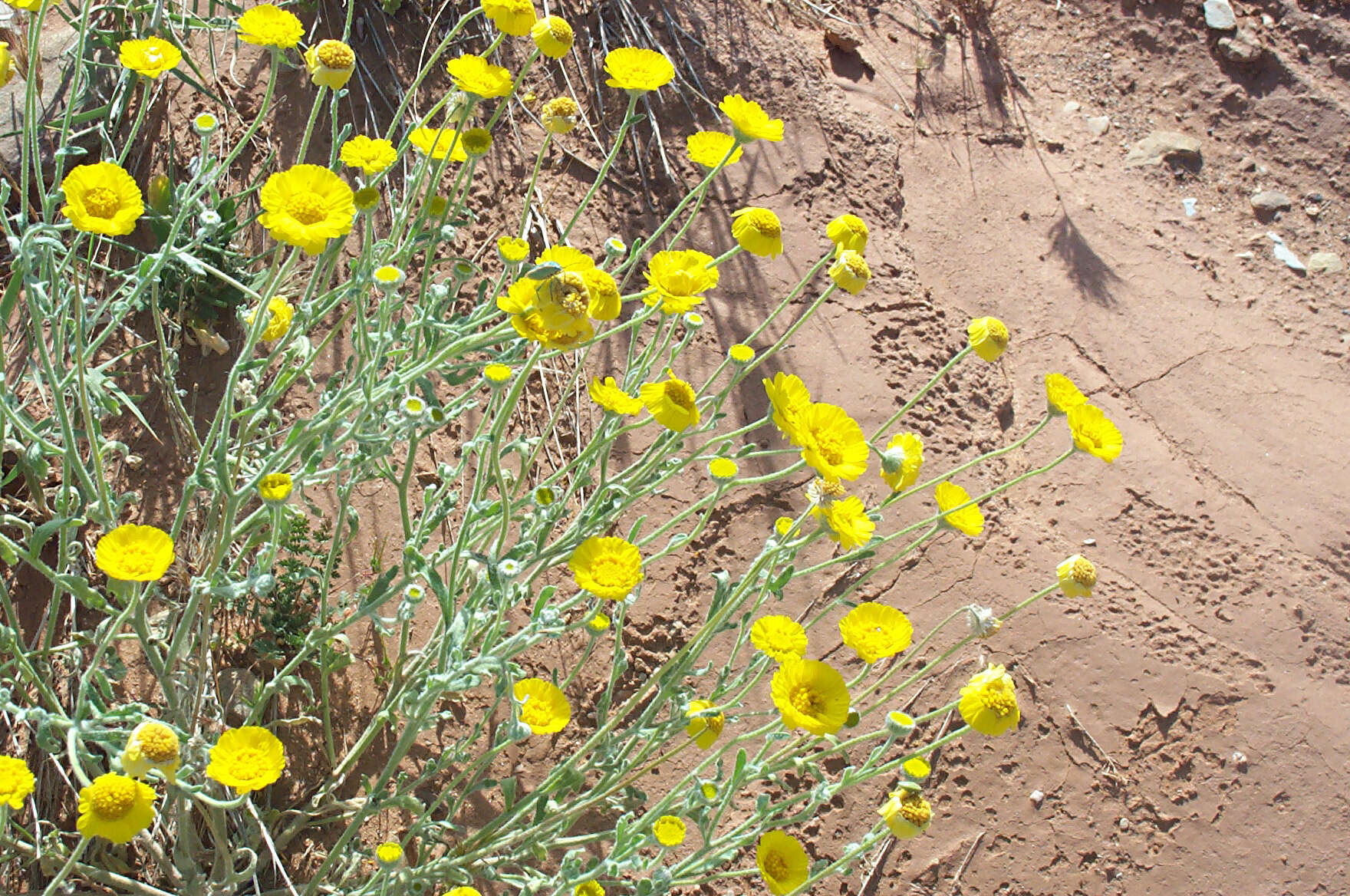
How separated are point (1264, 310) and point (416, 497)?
338 centimetres

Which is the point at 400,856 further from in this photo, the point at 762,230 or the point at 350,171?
the point at 350,171

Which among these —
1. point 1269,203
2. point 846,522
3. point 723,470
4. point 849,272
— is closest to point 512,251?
point 723,470

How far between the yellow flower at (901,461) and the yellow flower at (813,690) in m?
0.40

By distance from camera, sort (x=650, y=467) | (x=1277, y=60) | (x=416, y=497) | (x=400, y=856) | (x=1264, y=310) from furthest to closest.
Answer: (x=1277, y=60), (x=1264, y=310), (x=416, y=497), (x=650, y=467), (x=400, y=856)

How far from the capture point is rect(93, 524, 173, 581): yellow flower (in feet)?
5.28

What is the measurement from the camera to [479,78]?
1993 mm

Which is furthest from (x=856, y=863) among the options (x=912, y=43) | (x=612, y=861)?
(x=912, y=43)

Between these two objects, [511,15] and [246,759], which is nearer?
[246,759]

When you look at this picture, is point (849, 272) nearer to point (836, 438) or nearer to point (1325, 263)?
point (836, 438)

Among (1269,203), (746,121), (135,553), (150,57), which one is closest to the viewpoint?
(135,553)

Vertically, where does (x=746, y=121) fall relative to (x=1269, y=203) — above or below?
above

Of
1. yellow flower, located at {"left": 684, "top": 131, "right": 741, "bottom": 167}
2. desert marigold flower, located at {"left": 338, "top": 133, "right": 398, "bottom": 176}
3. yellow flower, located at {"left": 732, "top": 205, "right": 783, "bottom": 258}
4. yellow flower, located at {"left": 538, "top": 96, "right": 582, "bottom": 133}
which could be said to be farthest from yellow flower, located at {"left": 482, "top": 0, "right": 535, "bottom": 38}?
yellow flower, located at {"left": 732, "top": 205, "right": 783, "bottom": 258}

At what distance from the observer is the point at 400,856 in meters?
1.80

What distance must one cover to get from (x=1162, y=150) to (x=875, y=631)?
11.2 feet
